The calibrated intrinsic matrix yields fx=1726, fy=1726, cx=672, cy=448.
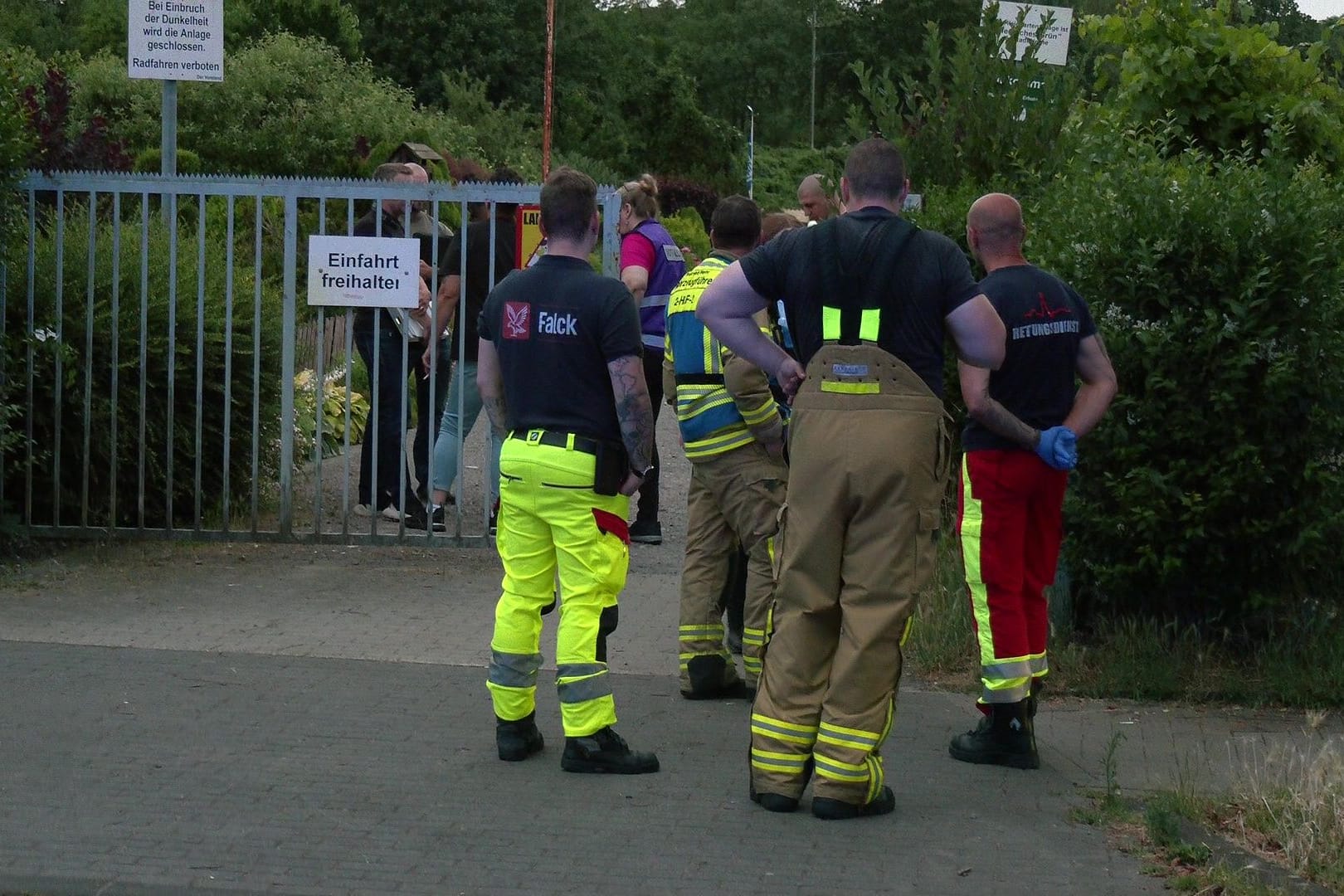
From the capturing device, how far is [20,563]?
8.75m

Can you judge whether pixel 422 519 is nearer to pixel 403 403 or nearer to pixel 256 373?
pixel 403 403

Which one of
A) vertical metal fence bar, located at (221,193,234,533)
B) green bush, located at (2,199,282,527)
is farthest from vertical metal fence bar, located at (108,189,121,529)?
vertical metal fence bar, located at (221,193,234,533)

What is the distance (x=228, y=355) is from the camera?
29.9ft

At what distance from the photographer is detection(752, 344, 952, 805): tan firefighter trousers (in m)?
5.10

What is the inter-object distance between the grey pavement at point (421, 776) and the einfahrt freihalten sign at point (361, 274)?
5.93 ft

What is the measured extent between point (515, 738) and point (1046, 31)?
23.2ft

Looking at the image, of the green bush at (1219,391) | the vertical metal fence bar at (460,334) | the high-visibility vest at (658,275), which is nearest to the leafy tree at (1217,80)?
the high-visibility vest at (658,275)

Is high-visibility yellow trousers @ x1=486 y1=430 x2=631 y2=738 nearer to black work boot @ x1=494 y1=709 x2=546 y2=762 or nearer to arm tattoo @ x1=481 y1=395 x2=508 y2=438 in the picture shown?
black work boot @ x1=494 y1=709 x2=546 y2=762

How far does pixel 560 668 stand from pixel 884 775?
3.64 feet

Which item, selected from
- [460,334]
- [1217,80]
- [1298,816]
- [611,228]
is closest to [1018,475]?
[1298,816]

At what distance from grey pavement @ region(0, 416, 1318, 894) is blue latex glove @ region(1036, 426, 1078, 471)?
1.05m

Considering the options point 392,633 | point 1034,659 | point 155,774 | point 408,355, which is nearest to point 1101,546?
point 1034,659

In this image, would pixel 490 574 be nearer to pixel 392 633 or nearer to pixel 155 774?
pixel 392 633

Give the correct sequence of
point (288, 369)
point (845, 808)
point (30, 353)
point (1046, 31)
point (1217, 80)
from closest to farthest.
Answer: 1. point (845, 808)
2. point (30, 353)
3. point (288, 369)
4. point (1217, 80)
5. point (1046, 31)
